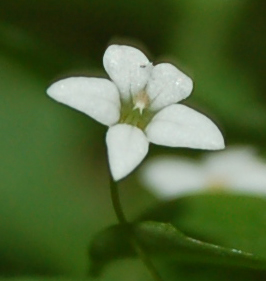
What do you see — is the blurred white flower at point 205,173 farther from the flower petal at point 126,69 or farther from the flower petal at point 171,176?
the flower petal at point 126,69

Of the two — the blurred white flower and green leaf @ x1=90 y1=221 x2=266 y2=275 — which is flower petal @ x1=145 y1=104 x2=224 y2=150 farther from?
the blurred white flower

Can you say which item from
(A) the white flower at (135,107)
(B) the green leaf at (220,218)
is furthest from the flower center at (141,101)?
(B) the green leaf at (220,218)

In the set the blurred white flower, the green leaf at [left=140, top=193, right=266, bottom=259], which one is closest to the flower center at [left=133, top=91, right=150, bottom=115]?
the green leaf at [left=140, top=193, right=266, bottom=259]

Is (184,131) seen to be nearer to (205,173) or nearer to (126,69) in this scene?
(126,69)

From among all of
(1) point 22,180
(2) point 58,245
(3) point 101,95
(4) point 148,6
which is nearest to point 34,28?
(4) point 148,6

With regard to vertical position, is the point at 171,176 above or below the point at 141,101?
below

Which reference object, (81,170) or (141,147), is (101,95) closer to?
(141,147)

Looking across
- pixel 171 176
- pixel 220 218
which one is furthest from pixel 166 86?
pixel 171 176
